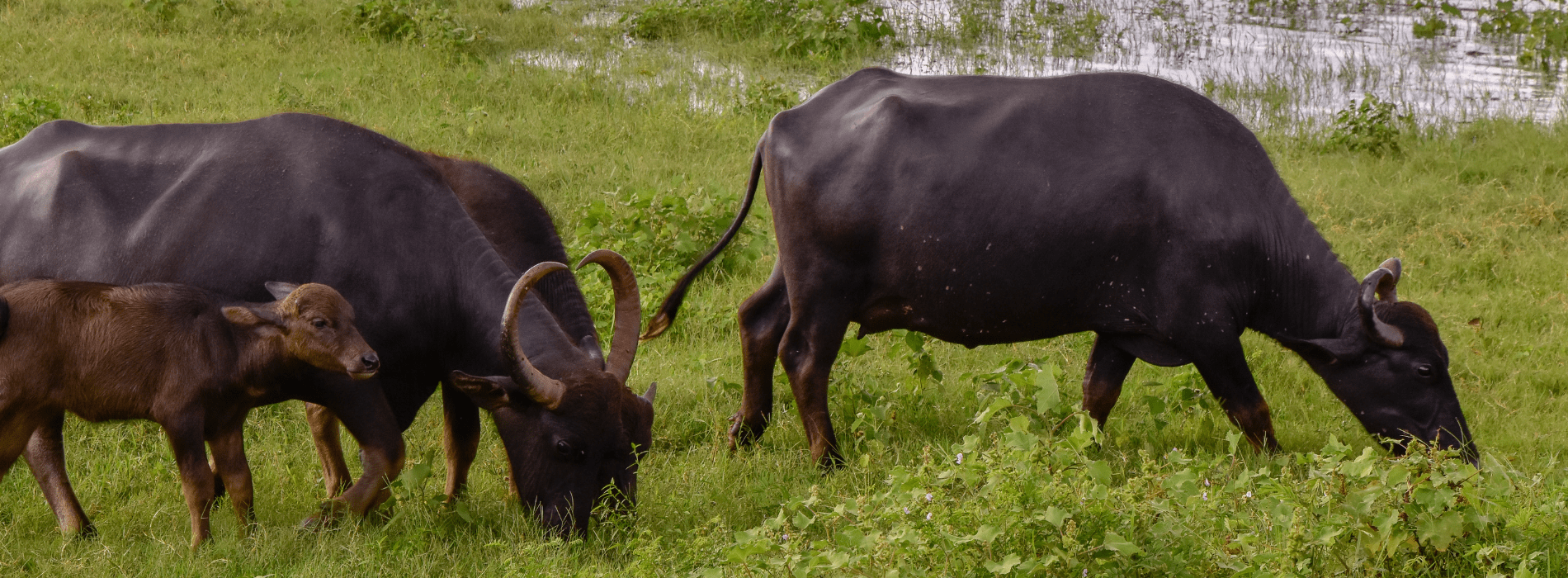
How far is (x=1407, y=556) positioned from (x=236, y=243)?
3857mm

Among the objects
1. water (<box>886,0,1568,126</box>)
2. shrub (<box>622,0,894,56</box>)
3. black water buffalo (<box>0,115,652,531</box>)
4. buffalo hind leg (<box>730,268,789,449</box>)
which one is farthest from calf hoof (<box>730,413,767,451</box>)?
shrub (<box>622,0,894,56</box>)

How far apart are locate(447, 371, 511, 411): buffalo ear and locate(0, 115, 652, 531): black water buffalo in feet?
0.05

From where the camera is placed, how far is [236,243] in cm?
446

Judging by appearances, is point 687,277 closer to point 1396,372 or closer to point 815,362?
point 815,362

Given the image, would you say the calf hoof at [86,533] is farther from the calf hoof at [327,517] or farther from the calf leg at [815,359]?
the calf leg at [815,359]

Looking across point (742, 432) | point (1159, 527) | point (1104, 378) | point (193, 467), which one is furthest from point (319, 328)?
point (1104, 378)

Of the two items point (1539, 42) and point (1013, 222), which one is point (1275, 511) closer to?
point (1013, 222)

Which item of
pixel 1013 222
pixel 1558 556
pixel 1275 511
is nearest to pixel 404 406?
pixel 1013 222

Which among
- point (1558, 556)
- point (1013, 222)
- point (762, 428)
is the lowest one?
point (762, 428)

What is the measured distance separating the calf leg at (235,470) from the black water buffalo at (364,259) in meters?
0.31

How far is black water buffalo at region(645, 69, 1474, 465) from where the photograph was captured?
4.94 meters

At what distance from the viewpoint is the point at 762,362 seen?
573cm

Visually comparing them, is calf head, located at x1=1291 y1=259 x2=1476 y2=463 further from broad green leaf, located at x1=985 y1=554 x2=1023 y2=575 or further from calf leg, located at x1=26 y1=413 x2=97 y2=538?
calf leg, located at x1=26 y1=413 x2=97 y2=538

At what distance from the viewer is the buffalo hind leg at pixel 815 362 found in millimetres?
5293
